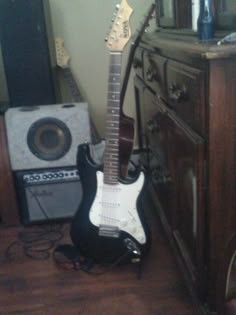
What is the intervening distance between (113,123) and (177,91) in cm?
33

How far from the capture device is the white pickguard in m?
1.26

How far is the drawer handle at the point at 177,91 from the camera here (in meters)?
0.93

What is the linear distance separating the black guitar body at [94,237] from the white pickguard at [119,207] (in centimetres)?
2

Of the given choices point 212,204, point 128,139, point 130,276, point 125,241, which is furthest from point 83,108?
point 212,204

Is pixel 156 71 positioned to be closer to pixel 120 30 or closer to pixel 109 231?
pixel 120 30

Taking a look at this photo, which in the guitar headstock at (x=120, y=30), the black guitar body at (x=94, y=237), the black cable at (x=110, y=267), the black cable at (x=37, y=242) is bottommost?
the black cable at (x=37, y=242)

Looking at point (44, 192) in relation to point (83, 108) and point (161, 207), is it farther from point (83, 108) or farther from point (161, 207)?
point (161, 207)

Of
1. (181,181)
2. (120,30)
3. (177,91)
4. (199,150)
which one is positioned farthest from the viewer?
(120,30)

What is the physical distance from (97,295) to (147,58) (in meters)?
0.88

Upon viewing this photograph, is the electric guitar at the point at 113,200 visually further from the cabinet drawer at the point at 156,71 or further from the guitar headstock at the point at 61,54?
the guitar headstock at the point at 61,54

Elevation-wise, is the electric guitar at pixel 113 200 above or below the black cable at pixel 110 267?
above

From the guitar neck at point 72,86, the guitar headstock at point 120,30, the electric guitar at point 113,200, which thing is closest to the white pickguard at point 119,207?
the electric guitar at point 113,200

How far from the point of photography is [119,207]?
1278 mm

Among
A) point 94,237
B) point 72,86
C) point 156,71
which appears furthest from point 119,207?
point 72,86
